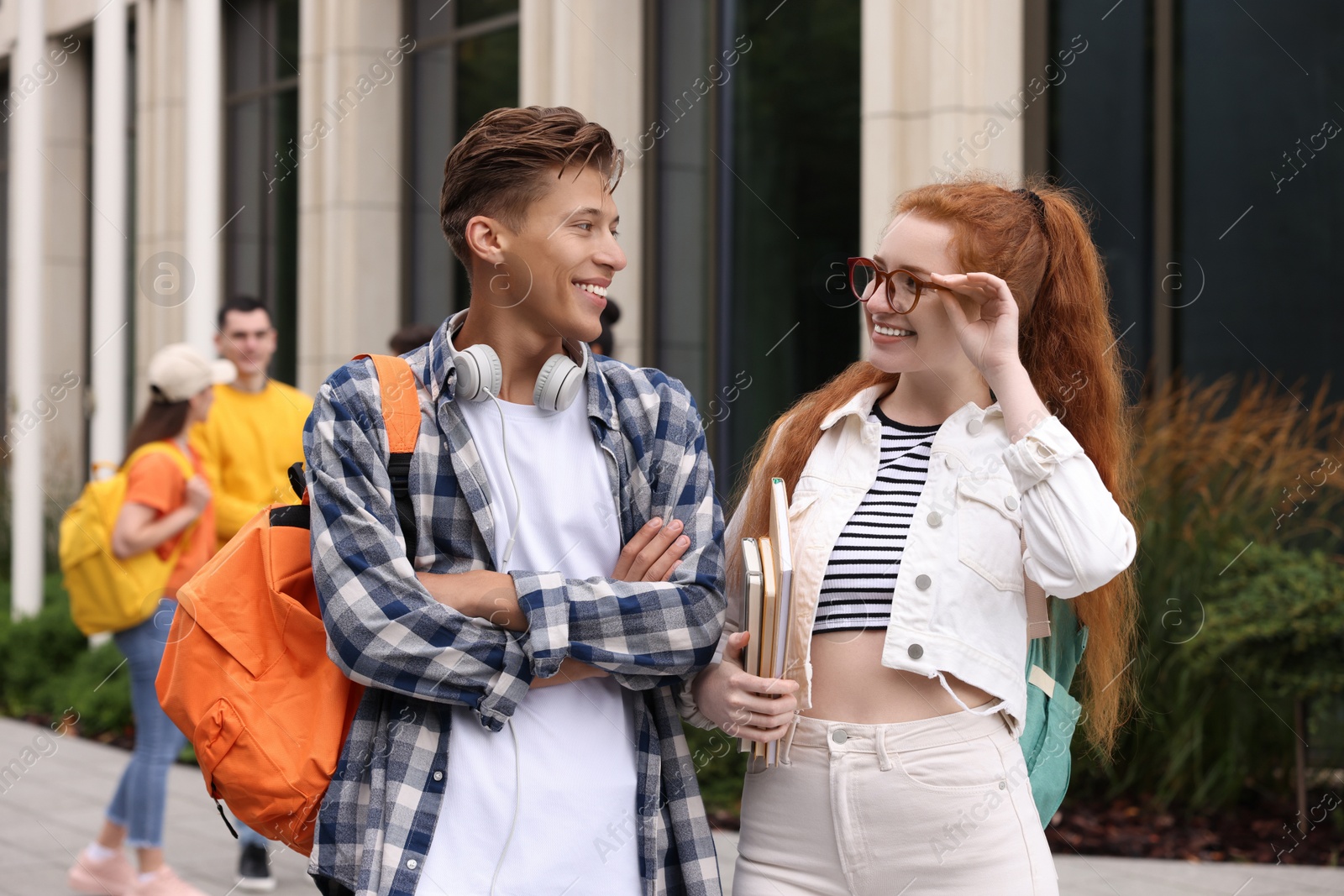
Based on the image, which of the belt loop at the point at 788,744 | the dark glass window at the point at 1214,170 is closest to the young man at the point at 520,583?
the belt loop at the point at 788,744

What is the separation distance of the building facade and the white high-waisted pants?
5245 millimetres

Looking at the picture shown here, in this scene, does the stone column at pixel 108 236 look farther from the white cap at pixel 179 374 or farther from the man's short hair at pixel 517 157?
the man's short hair at pixel 517 157

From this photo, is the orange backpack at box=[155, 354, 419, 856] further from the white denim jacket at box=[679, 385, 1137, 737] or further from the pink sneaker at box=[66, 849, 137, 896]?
the pink sneaker at box=[66, 849, 137, 896]

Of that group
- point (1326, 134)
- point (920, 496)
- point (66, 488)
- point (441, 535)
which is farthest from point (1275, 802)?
point (66, 488)

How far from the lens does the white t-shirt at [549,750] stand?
2.23m

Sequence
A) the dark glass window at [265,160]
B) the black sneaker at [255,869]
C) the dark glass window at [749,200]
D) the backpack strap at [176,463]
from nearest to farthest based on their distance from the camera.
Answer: the backpack strap at [176,463]
the black sneaker at [255,869]
the dark glass window at [749,200]
the dark glass window at [265,160]

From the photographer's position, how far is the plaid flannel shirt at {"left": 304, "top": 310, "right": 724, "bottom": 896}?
221cm

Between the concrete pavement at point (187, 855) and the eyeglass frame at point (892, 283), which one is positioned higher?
the eyeglass frame at point (892, 283)

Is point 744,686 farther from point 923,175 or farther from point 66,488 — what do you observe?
point 66,488

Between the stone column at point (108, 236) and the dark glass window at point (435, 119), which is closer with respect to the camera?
the stone column at point (108, 236)

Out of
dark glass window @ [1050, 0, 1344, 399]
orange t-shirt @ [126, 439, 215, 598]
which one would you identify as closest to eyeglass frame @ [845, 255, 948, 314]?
orange t-shirt @ [126, 439, 215, 598]

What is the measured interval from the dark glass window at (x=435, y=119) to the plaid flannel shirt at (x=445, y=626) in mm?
9135

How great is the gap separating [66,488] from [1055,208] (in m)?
14.5

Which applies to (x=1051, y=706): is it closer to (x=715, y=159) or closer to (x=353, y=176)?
(x=715, y=159)
